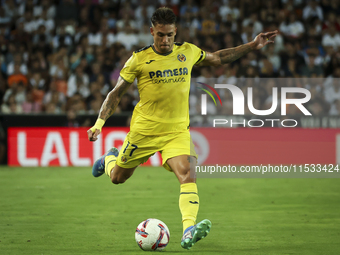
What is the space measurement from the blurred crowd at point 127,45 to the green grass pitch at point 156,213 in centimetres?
274

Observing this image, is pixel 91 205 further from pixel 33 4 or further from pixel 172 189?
pixel 33 4

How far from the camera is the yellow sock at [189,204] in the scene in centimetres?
486

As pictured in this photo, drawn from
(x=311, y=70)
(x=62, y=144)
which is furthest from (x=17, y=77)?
(x=311, y=70)

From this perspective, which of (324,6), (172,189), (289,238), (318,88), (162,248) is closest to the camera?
(162,248)

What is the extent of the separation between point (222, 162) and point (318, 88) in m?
3.09

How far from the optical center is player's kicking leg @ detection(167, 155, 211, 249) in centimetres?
455

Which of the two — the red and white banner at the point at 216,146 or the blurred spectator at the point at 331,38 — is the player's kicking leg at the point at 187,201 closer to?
the red and white banner at the point at 216,146

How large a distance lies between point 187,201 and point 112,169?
1497mm

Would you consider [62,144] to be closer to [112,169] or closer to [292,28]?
[112,169]

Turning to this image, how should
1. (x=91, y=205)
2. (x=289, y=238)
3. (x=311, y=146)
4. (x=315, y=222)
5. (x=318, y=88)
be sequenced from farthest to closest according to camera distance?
(x=318, y=88) < (x=311, y=146) < (x=91, y=205) < (x=315, y=222) < (x=289, y=238)

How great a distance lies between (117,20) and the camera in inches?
616

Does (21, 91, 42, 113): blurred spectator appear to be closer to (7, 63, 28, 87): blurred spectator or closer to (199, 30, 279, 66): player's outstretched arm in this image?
(7, 63, 28, 87): blurred spectator

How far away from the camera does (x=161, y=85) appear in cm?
523

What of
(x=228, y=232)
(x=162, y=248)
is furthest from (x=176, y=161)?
(x=228, y=232)
